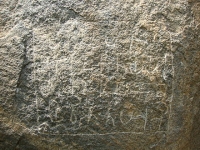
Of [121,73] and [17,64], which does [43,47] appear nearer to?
[17,64]

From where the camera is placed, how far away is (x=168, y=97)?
7.28 ft

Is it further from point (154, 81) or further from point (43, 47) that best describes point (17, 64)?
point (154, 81)

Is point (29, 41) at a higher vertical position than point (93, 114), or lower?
higher

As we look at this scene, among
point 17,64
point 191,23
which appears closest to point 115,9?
point 191,23

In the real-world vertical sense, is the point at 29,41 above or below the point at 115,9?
below

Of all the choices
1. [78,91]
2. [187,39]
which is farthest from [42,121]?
[187,39]

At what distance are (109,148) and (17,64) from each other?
540mm

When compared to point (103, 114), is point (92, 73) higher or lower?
higher

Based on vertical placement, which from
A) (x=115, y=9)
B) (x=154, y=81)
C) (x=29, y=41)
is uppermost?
(x=115, y=9)

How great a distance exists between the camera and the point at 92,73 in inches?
85.4

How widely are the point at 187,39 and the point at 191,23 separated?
0.08 m

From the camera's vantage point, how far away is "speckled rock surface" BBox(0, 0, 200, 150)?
2.16 meters

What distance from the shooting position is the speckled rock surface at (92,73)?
2164mm

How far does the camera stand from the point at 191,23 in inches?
89.4
